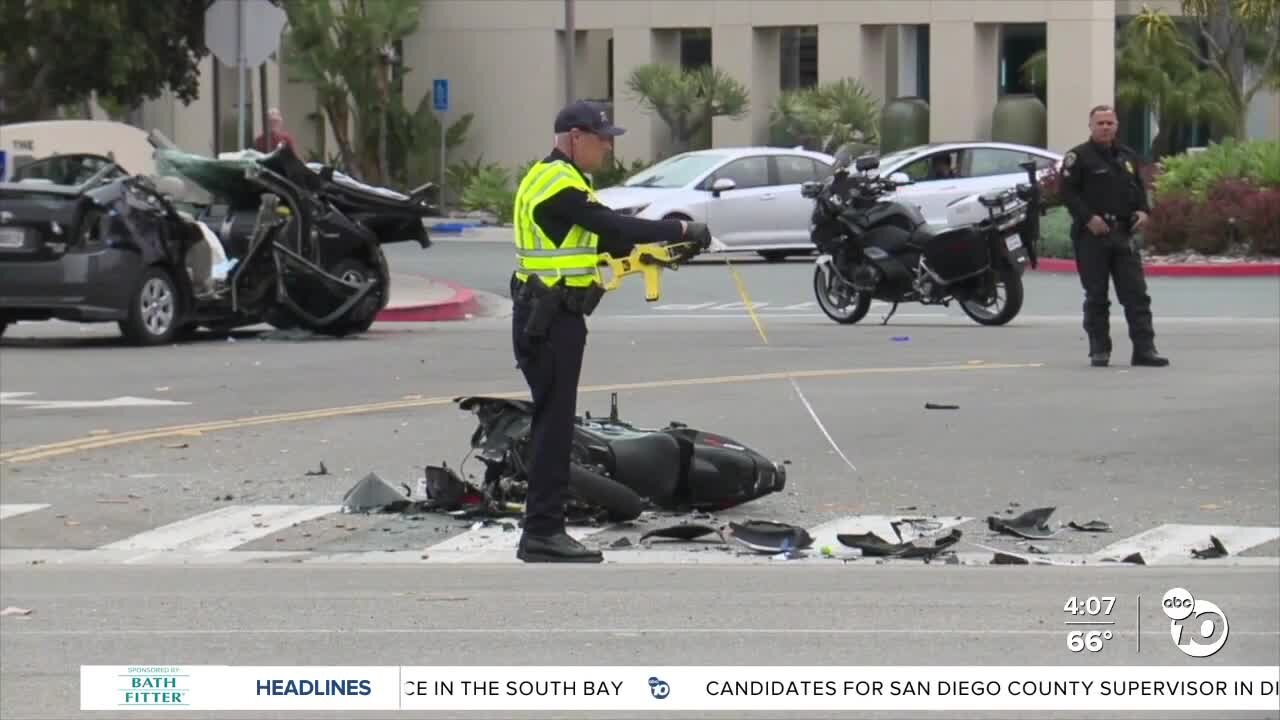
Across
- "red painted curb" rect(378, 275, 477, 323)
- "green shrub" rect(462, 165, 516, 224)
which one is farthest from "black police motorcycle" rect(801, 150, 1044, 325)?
"green shrub" rect(462, 165, 516, 224)

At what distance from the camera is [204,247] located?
21750mm

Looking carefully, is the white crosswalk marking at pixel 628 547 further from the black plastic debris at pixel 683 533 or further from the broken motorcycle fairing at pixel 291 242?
the broken motorcycle fairing at pixel 291 242

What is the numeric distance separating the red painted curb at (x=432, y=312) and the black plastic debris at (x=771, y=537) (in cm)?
1331

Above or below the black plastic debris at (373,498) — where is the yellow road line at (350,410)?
above

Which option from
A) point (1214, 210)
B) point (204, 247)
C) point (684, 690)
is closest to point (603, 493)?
point (684, 690)

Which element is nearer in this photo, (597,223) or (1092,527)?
(597,223)

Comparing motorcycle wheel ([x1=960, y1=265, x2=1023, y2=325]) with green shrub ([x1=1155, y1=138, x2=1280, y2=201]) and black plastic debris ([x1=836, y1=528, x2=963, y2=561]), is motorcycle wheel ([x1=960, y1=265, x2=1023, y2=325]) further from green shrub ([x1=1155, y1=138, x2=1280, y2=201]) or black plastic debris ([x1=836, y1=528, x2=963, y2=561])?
black plastic debris ([x1=836, y1=528, x2=963, y2=561])

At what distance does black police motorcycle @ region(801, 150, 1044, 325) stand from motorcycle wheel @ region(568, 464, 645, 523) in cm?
1114

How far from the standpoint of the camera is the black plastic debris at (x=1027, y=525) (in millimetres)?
11562

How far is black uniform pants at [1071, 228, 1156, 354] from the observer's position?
18281 millimetres

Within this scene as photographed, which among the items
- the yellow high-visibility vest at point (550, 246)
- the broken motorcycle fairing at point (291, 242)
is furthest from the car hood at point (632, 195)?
the yellow high-visibility vest at point (550, 246)

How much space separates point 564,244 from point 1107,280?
878 centimetres

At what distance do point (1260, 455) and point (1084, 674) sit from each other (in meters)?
6.40

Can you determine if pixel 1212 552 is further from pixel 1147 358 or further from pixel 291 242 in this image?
pixel 291 242
